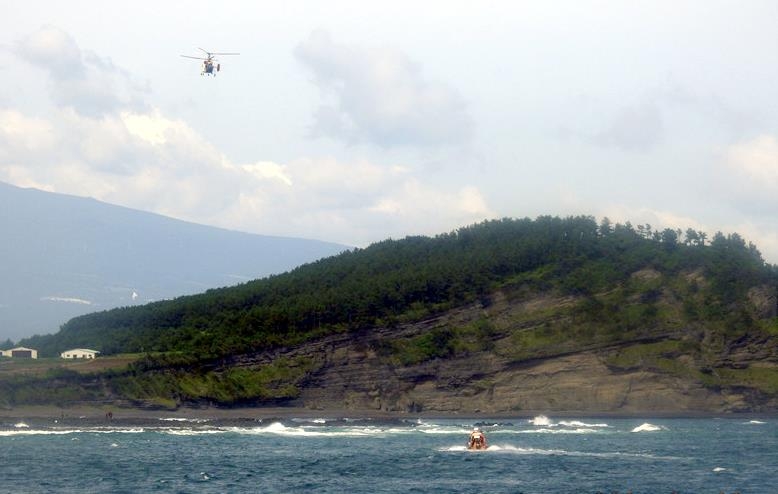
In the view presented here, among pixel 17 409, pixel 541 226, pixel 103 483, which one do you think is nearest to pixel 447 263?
pixel 541 226

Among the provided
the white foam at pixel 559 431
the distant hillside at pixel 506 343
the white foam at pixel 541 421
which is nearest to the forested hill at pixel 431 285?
the distant hillside at pixel 506 343

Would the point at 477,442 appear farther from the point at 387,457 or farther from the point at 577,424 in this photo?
the point at 577,424

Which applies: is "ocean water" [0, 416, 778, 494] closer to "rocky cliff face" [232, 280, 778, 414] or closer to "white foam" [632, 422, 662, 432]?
"white foam" [632, 422, 662, 432]

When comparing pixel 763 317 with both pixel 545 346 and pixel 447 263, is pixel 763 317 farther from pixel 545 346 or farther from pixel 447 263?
pixel 447 263

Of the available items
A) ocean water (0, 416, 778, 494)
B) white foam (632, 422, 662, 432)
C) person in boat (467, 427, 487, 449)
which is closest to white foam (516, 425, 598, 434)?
ocean water (0, 416, 778, 494)

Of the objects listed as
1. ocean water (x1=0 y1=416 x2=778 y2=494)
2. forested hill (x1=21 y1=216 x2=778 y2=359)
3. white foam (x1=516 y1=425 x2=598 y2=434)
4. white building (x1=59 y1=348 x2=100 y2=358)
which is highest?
forested hill (x1=21 y1=216 x2=778 y2=359)

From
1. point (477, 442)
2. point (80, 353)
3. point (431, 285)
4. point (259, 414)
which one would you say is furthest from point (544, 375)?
point (80, 353)
